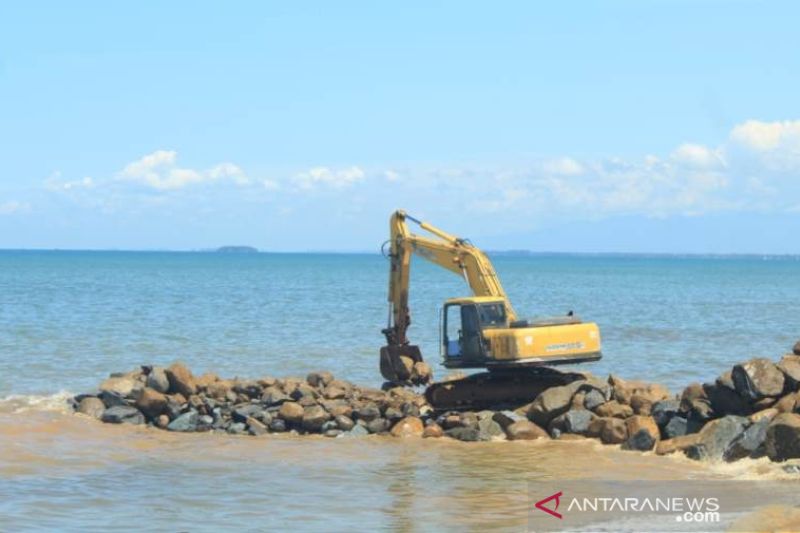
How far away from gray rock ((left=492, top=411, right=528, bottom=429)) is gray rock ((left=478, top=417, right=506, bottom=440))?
0.09 metres

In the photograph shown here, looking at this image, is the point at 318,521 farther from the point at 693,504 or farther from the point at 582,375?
the point at 582,375

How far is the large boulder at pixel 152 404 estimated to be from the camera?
24422mm

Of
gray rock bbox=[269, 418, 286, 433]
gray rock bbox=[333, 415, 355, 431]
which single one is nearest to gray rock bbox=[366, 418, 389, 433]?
gray rock bbox=[333, 415, 355, 431]

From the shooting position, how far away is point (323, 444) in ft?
72.3

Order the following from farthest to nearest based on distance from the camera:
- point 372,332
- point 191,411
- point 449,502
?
point 372,332, point 191,411, point 449,502

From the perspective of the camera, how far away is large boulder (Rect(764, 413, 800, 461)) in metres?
18.3

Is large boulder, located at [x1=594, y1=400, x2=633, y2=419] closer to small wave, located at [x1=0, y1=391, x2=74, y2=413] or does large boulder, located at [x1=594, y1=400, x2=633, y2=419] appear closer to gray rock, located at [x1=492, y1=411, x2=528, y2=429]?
gray rock, located at [x1=492, y1=411, x2=528, y2=429]

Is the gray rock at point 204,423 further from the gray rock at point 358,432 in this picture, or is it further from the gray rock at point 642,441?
the gray rock at point 642,441

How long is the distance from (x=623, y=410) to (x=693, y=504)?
6.78m

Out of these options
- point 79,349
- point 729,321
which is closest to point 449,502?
point 79,349

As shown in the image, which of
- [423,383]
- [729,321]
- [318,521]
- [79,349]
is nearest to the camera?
[318,521]

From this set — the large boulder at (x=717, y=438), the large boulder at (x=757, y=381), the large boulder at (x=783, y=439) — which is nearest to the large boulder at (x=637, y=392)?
the large boulder at (x=757, y=381)

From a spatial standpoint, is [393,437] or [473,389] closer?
[393,437]

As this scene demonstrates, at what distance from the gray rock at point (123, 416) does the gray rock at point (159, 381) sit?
3.21 ft
